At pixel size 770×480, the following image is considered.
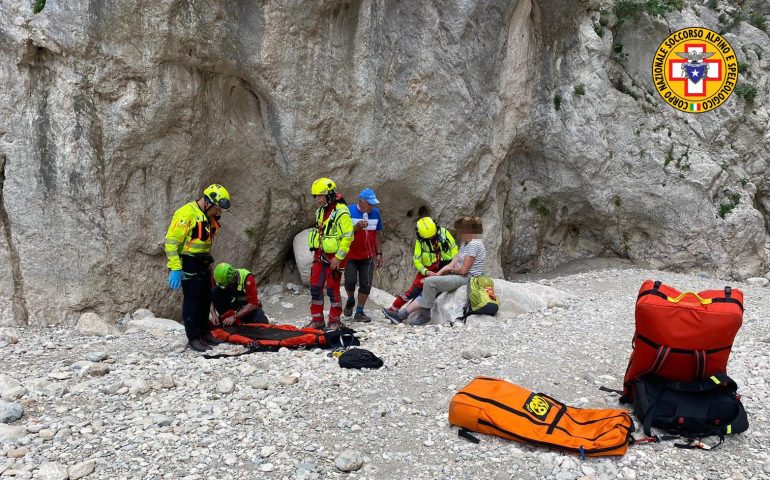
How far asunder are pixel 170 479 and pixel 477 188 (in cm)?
1110

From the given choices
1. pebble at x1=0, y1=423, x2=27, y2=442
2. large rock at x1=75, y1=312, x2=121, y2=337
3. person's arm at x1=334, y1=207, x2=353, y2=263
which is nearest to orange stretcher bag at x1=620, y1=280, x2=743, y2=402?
person's arm at x1=334, y1=207, x2=353, y2=263

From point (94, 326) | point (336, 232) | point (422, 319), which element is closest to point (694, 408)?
point (422, 319)

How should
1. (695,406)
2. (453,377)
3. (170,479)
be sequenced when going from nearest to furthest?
1. (170,479)
2. (695,406)
3. (453,377)

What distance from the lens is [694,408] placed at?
4492 mm

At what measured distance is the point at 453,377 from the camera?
5688 mm

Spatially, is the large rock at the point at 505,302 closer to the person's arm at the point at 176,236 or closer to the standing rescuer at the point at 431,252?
the standing rescuer at the point at 431,252

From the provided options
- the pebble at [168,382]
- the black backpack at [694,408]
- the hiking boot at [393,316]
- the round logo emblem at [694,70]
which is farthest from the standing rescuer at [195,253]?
the round logo emblem at [694,70]

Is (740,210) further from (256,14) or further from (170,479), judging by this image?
(170,479)

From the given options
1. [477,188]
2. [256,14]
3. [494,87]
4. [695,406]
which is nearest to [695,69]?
[494,87]

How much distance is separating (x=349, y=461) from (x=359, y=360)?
6.80 feet

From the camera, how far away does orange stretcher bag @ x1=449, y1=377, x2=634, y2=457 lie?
4152 millimetres

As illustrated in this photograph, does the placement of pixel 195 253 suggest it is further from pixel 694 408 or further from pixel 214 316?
pixel 694 408

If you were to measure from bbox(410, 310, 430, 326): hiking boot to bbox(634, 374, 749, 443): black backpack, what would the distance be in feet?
14.6

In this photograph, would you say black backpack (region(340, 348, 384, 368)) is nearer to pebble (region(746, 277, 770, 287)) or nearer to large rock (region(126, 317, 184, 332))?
large rock (region(126, 317, 184, 332))
